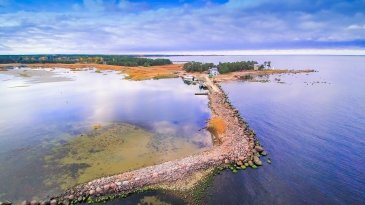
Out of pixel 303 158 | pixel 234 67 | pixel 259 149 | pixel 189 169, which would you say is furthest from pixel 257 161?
pixel 234 67

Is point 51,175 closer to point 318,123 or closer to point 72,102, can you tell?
point 72,102

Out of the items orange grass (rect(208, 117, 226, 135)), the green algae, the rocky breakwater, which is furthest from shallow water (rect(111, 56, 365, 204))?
the green algae

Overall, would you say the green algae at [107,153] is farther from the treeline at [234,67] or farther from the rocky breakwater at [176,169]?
the treeline at [234,67]

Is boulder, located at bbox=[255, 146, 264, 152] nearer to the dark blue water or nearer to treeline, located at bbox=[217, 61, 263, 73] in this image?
the dark blue water

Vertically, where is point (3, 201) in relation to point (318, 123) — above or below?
below

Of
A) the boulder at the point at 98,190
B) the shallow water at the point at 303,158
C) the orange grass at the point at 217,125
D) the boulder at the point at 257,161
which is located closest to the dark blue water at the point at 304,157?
the shallow water at the point at 303,158

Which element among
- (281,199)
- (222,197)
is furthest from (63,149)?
(281,199)

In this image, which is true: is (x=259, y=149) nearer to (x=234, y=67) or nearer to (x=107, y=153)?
(x=107, y=153)

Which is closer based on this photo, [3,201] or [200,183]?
[3,201]

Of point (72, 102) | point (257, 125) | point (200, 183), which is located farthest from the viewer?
point (72, 102)
